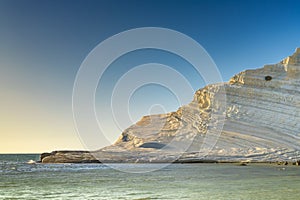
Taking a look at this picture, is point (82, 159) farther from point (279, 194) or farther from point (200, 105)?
point (279, 194)

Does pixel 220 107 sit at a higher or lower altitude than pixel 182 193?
higher

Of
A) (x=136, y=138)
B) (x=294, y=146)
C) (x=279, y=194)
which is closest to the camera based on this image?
(x=279, y=194)

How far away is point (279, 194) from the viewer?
621 inches

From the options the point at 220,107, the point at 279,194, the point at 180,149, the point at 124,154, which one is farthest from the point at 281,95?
the point at 279,194

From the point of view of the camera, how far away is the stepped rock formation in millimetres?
48031

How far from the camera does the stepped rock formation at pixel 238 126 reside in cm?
4803

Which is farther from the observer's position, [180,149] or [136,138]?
[136,138]

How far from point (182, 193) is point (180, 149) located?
3812cm

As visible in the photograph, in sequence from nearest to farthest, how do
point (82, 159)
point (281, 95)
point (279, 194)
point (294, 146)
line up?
1. point (279, 194)
2. point (294, 146)
3. point (281, 95)
4. point (82, 159)

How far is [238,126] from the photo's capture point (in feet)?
168

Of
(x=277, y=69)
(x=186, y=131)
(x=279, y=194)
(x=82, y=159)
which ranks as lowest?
(x=279, y=194)

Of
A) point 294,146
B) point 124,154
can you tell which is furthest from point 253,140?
point 124,154

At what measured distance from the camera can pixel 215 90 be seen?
5603 centimetres

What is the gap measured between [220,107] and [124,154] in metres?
15.1
